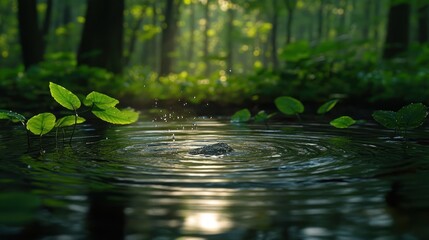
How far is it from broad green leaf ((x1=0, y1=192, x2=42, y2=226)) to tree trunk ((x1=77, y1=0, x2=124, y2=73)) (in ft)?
31.6

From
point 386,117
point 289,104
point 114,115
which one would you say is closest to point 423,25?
point 289,104

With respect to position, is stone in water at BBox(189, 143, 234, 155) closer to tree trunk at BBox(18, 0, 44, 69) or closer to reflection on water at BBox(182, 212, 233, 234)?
reflection on water at BBox(182, 212, 233, 234)

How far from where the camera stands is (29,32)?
13.8 meters

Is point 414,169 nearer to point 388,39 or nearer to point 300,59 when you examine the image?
point 300,59

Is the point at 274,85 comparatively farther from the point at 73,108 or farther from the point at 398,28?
the point at 73,108

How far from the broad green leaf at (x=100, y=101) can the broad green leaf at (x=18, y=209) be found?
5.63 ft

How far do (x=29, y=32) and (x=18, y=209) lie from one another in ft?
40.1

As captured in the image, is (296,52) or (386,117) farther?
(296,52)

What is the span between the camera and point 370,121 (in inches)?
274

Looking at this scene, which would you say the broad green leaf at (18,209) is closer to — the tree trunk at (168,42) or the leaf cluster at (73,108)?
the leaf cluster at (73,108)

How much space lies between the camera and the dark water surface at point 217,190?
2.14m

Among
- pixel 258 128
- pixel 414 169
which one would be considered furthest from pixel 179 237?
pixel 258 128

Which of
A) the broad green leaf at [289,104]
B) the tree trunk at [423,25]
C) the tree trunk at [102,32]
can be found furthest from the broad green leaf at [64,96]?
the tree trunk at [423,25]

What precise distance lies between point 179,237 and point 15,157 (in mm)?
2294
